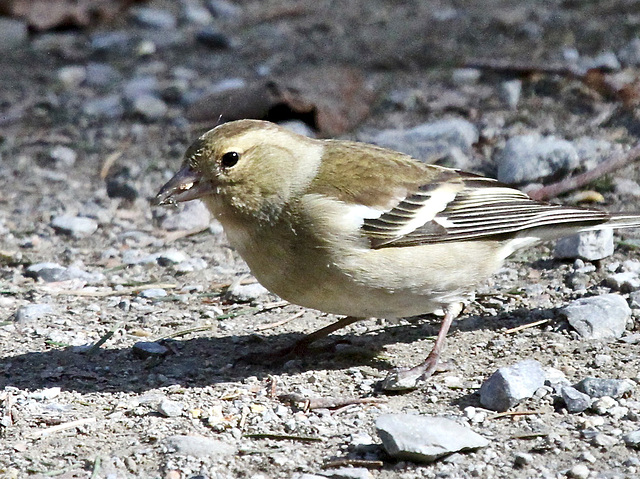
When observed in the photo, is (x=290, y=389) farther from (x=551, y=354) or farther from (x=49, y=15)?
(x=49, y=15)

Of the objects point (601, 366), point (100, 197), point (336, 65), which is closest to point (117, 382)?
point (601, 366)

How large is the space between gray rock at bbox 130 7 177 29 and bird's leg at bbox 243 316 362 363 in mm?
6442

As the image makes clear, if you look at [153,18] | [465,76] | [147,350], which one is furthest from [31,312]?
[153,18]

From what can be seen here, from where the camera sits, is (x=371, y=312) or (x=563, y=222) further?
(x=563, y=222)

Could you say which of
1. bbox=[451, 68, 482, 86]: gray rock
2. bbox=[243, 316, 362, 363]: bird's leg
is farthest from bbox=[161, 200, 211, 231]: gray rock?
bbox=[451, 68, 482, 86]: gray rock

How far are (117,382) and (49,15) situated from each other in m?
6.83

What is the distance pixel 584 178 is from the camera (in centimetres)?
674

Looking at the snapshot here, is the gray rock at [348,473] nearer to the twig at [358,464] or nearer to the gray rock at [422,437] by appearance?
the twig at [358,464]

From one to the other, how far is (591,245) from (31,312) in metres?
3.37

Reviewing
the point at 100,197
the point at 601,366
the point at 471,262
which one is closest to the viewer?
the point at 601,366

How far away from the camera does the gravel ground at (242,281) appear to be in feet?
13.6

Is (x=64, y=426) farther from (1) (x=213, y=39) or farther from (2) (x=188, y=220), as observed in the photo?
(1) (x=213, y=39)

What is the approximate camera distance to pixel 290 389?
4773 millimetres

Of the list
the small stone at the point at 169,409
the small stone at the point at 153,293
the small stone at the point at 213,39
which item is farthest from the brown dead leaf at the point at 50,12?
the small stone at the point at 169,409
